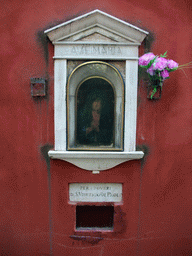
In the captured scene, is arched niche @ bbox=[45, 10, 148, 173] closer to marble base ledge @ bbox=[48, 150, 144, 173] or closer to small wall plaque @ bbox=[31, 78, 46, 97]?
marble base ledge @ bbox=[48, 150, 144, 173]

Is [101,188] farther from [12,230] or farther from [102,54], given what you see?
[102,54]

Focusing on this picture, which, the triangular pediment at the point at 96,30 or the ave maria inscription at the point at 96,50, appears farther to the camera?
the ave maria inscription at the point at 96,50

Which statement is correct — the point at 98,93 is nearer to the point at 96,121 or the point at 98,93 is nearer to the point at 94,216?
the point at 96,121

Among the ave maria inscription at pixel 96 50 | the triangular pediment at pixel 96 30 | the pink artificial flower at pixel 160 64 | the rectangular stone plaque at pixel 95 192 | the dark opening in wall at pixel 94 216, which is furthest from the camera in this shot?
the dark opening in wall at pixel 94 216

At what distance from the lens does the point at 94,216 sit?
4.07m

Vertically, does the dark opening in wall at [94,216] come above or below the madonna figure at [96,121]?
below

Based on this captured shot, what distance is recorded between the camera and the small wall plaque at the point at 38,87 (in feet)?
11.6

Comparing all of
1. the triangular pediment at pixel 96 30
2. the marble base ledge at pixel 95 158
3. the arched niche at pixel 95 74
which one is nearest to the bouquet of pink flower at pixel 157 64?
the arched niche at pixel 95 74

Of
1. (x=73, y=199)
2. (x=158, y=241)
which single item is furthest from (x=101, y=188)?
(x=158, y=241)

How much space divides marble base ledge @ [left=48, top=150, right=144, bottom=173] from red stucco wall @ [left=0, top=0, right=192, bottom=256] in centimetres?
12

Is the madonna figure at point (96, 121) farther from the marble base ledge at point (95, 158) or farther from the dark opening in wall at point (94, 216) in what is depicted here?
the dark opening in wall at point (94, 216)

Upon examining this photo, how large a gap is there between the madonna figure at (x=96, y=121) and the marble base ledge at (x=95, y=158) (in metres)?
0.26

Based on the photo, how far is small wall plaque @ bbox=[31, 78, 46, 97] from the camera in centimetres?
353

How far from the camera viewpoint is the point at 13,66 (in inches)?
140
